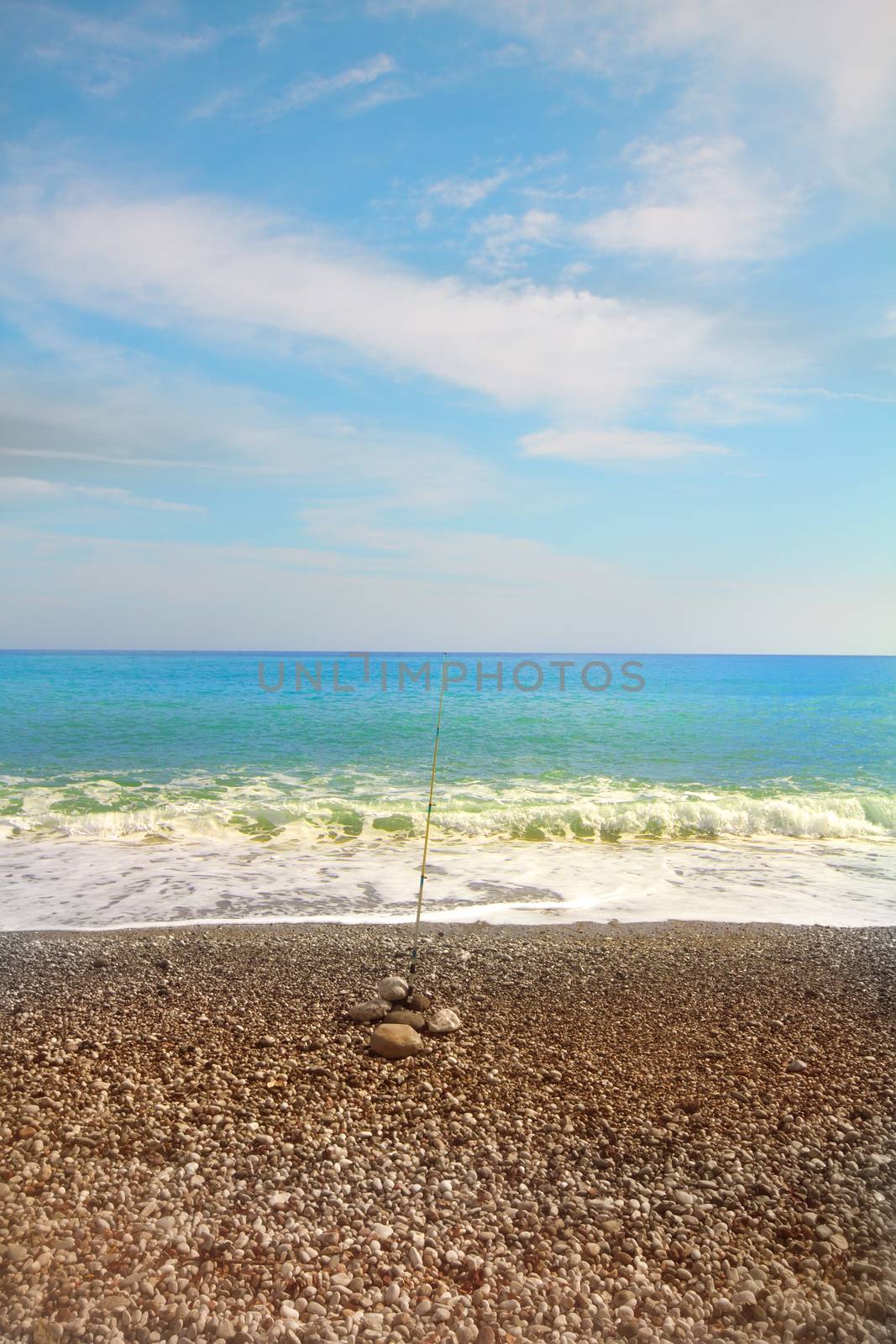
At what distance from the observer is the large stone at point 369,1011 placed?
238 inches

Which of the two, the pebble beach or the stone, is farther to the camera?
the stone

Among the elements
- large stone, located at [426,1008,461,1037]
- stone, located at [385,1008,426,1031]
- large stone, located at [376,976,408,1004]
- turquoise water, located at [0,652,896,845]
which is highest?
large stone, located at [376,976,408,1004]

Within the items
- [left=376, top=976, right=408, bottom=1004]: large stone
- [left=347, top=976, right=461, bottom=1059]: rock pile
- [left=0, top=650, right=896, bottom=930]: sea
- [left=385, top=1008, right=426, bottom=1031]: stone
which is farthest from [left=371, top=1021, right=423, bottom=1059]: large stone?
[left=0, top=650, right=896, bottom=930]: sea

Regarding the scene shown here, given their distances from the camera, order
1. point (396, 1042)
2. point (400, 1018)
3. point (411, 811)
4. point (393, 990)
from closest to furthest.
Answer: point (396, 1042) < point (400, 1018) < point (393, 990) < point (411, 811)

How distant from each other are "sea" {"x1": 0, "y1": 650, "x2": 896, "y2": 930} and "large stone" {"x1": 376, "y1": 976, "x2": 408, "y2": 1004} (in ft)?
10.1

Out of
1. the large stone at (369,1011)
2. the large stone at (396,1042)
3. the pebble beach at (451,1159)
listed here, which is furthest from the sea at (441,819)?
the large stone at (396,1042)

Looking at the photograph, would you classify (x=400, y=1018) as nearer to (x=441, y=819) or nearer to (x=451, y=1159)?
(x=451, y=1159)

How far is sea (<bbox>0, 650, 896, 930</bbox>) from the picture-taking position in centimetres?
1019

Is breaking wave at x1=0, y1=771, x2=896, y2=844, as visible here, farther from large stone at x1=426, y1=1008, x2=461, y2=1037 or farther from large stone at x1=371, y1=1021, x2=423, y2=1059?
large stone at x1=371, y1=1021, x2=423, y2=1059

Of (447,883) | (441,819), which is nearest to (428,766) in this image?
(441,819)

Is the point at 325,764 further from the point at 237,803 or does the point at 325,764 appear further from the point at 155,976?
the point at 155,976

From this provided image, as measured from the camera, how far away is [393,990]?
6.22m

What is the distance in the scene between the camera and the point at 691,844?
14.3m

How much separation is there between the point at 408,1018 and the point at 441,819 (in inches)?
374
